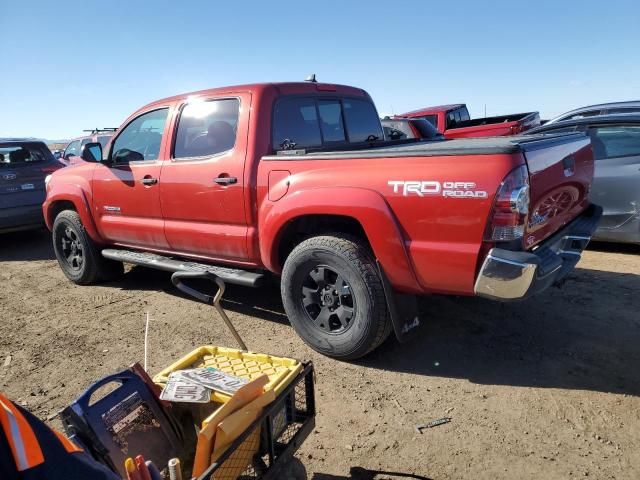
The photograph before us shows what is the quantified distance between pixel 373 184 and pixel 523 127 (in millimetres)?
9070

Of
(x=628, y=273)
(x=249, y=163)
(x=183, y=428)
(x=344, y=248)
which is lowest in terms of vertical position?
(x=628, y=273)

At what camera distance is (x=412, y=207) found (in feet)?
9.49

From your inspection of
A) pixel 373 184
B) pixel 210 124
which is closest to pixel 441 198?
pixel 373 184

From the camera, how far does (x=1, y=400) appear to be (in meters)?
1.01

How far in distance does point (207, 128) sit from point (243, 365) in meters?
2.42

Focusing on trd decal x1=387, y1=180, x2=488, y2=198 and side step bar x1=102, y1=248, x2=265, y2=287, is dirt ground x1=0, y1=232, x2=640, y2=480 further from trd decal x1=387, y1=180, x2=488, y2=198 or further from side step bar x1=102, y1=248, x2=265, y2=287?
trd decal x1=387, y1=180, x2=488, y2=198

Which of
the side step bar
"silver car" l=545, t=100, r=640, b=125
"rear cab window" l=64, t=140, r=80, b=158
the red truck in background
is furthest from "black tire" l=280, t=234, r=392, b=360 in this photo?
"rear cab window" l=64, t=140, r=80, b=158

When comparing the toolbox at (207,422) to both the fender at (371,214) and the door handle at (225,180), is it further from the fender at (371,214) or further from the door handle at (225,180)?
the door handle at (225,180)

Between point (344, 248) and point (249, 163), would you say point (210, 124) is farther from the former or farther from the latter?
point (344, 248)

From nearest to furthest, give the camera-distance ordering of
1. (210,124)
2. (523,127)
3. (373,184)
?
(373,184)
(210,124)
(523,127)

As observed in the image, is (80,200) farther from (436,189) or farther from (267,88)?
(436,189)

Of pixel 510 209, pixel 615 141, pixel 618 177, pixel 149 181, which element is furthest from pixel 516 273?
pixel 615 141

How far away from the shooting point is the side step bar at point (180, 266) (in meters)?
3.84

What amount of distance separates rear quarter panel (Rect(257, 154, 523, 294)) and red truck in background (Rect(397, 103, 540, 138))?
815 centimetres
